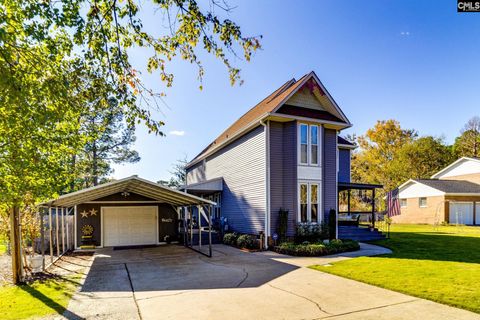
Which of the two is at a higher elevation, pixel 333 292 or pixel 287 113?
pixel 287 113

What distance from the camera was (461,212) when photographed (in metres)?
28.1

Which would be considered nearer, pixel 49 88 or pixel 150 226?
pixel 49 88

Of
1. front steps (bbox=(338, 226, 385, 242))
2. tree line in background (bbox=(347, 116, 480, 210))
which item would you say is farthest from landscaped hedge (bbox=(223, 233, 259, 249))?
tree line in background (bbox=(347, 116, 480, 210))

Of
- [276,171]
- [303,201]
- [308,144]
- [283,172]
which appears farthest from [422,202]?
[276,171]

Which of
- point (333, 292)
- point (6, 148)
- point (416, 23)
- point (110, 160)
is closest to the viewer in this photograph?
point (6, 148)

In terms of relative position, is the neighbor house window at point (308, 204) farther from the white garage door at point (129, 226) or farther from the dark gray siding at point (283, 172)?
the white garage door at point (129, 226)

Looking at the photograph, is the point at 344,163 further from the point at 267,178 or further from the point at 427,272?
the point at 427,272

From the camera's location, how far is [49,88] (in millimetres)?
4805

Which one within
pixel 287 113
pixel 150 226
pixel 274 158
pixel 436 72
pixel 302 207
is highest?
pixel 436 72

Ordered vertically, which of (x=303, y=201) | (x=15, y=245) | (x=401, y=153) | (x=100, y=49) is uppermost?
(x=100, y=49)

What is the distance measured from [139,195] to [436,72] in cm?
1968

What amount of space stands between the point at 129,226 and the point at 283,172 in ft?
29.6

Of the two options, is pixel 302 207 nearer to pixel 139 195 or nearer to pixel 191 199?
pixel 191 199

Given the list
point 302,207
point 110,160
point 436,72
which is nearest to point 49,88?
point 302,207
